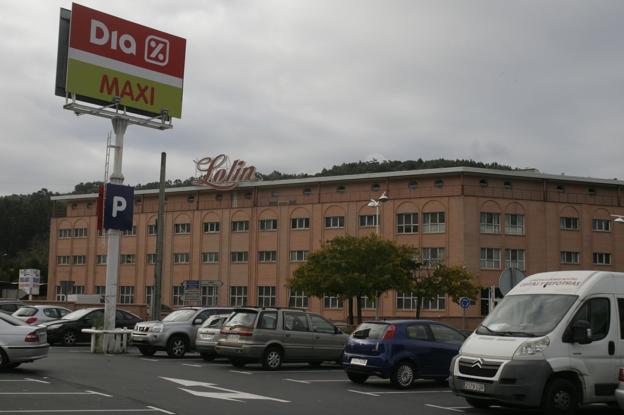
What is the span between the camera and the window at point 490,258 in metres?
65.4

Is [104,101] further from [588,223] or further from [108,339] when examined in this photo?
[588,223]

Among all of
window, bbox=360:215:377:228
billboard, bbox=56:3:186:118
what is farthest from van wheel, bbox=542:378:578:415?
window, bbox=360:215:377:228

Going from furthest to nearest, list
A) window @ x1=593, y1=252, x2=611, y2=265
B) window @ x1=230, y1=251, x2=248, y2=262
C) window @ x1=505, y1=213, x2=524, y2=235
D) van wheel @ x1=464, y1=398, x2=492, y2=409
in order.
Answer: window @ x1=230, y1=251, x2=248, y2=262
window @ x1=593, y1=252, x2=611, y2=265
window @ x1=505, y1=213, x2=524, y2=235
van wheel @ x1=464, y1=398, x2=492, y2=409

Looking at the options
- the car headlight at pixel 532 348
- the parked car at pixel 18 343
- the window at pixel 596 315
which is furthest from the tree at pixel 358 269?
the car headlight at pixel 532 348

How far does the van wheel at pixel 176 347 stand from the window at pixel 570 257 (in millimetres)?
49873

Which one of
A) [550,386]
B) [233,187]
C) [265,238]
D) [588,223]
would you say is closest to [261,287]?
[265,238]

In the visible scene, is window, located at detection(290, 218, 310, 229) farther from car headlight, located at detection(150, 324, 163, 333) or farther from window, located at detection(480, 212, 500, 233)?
car headlight, located at detection(150, 324, 163, 333)

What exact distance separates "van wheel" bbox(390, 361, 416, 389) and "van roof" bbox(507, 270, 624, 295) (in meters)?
3.99

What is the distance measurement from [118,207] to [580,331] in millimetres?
17451

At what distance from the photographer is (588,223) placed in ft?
226

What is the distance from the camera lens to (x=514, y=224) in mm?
66688

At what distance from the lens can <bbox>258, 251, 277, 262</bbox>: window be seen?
243 feet

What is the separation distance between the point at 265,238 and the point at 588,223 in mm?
29248

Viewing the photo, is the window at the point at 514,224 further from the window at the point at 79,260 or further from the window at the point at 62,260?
the window at the point at 62,260
